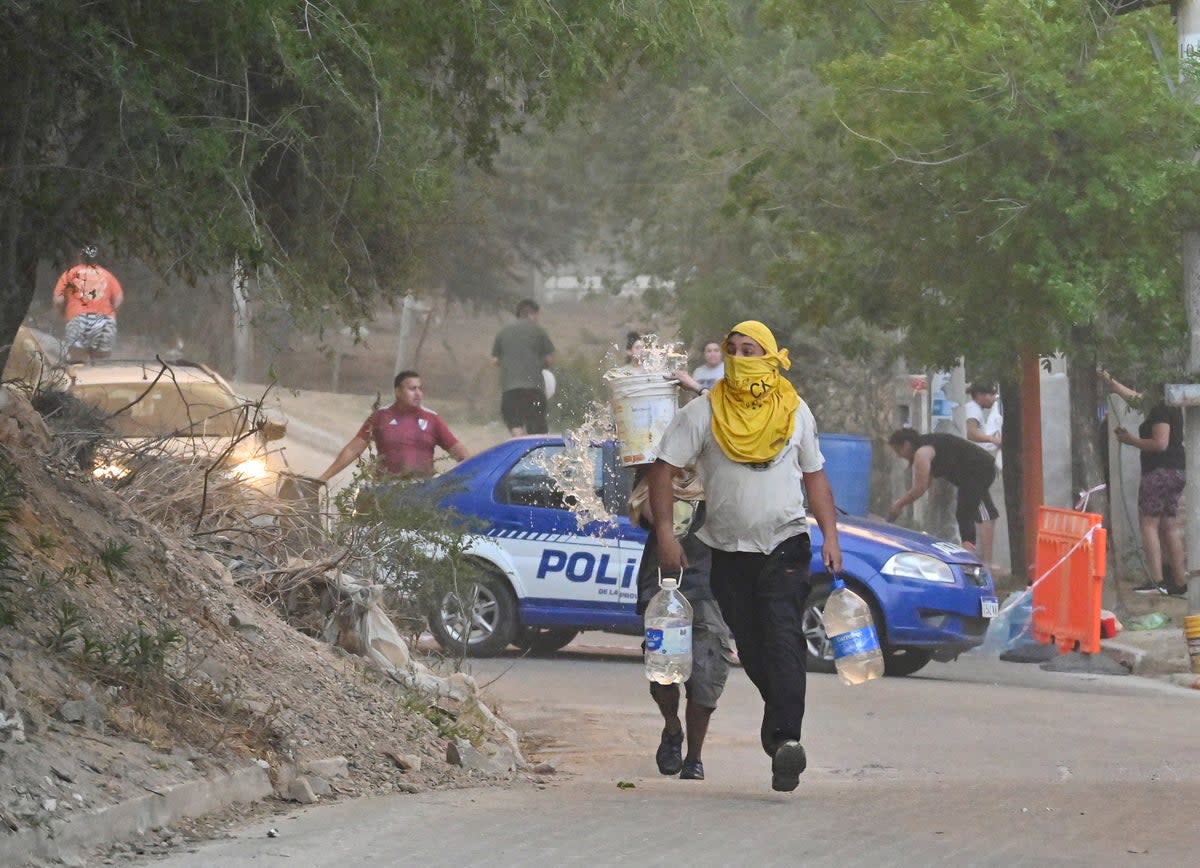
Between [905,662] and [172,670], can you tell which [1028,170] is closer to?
[905,662]

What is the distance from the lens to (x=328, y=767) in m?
7.96

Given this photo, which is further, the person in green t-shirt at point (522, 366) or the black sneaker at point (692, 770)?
the person in green t-shirt at point (522, 366)

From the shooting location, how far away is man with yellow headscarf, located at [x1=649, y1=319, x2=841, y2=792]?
8.05 meters

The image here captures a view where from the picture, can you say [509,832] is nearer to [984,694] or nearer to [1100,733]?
[1100,733]

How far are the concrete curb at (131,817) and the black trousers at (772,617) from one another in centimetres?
199

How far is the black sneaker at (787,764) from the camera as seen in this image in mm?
7926

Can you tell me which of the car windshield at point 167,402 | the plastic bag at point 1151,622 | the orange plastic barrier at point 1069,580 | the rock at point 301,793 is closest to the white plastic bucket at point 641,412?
the rock at point 301,793

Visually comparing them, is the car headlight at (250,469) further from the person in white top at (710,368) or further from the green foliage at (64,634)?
the person in white top at (710,368)

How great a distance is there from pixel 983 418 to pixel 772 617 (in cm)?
1597

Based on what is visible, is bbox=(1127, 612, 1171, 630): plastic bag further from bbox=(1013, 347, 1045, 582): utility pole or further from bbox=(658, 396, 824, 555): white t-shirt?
bbox=(658, 396, 824, 555): white t-shirt

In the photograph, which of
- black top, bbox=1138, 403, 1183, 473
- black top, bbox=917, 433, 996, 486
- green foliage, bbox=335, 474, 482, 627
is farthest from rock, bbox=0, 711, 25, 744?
black top, bbox=917, 433, 996, 486

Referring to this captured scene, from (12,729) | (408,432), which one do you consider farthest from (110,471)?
(408,432)

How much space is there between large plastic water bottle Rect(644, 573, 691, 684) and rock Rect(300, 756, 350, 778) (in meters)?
1.32

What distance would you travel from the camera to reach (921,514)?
26.3 m
